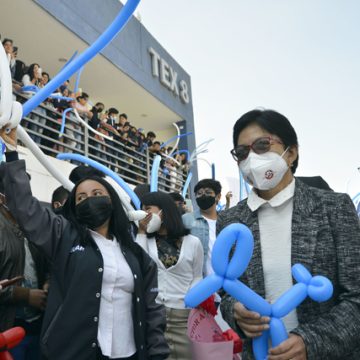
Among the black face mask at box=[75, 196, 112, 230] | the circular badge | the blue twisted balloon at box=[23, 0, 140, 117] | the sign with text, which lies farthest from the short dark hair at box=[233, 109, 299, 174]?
the sign with text

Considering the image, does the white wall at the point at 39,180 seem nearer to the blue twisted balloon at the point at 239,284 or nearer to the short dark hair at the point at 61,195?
the short dark hair at the point at 61,195

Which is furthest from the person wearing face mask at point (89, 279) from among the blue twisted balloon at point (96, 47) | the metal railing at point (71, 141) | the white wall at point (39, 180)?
the white wall at point (39, 180)

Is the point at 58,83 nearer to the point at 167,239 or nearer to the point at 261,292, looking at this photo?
the point at 167,239

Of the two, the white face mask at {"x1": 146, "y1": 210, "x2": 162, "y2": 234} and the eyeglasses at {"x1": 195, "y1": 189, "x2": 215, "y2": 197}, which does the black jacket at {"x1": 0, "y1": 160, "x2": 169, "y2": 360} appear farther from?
the eyeglasses at {"x1": 195, "y1": 189, "x2": 215, "y2": 197}

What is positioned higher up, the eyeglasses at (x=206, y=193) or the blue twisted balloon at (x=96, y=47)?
the blue twisted balloon at (x=96, y=47)

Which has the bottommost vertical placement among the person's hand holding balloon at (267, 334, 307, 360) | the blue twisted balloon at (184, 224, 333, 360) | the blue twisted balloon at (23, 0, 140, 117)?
the person's hand holding balloon at (267, 334, 307, 360)

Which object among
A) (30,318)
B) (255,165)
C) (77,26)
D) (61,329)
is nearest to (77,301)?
(61,329)

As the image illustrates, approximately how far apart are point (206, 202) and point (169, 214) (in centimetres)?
81

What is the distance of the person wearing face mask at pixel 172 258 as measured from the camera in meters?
2.38

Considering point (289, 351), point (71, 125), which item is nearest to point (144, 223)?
point (289, 351)

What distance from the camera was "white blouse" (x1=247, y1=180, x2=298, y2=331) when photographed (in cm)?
121

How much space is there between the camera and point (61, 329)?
5.09 ft

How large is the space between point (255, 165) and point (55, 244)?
0.90m

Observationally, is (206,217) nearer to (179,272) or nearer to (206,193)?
(206,193)
